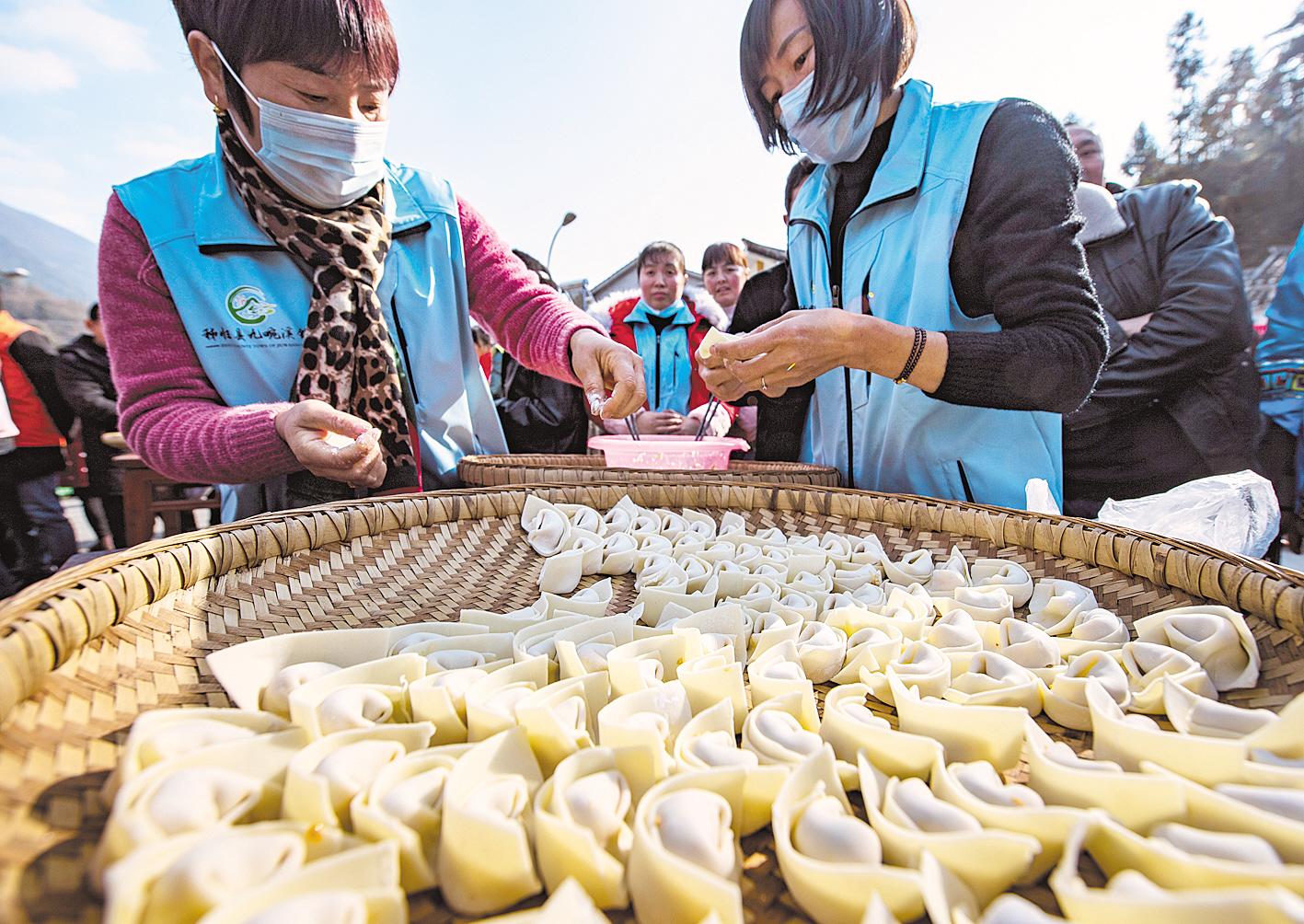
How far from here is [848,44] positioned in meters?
1.10

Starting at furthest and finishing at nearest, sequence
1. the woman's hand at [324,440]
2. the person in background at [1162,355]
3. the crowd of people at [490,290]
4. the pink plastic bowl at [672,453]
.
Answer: the person in background at [1162,355]
the pink plastic bowl at [672,453]
the crowd of people at [490,290]
the woman's hand at [324,440]

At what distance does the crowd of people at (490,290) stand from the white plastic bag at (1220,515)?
17 centimetres

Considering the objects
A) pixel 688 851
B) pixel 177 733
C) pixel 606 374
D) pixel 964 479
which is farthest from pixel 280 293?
pixel 964 479

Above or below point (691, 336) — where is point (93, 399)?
below

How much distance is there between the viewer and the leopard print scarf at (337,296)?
1054mm

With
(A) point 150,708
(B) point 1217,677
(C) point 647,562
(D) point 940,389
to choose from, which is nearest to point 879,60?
(D) point 940,389

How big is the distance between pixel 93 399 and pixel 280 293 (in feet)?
7.80

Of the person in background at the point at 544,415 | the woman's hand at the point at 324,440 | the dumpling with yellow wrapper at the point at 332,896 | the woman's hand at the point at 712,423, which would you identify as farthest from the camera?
the person in background at the point at 544,415

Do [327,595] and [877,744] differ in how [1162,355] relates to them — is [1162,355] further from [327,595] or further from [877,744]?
[327,595]

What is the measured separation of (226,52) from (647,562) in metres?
0.95

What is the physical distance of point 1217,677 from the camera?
0.54m

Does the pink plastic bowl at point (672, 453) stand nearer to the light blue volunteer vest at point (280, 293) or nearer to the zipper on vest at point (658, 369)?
the light blue volunteer vest at point (280, 293)

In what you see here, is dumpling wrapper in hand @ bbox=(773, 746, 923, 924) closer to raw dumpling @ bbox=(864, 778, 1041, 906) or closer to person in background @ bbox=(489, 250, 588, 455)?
raw dumpling @ bbox=(864, 778, 1041, 906)

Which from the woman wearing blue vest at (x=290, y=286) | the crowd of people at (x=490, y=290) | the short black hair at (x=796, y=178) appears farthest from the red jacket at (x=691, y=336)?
the woman wearing blue vest at (x=290, y=286)
